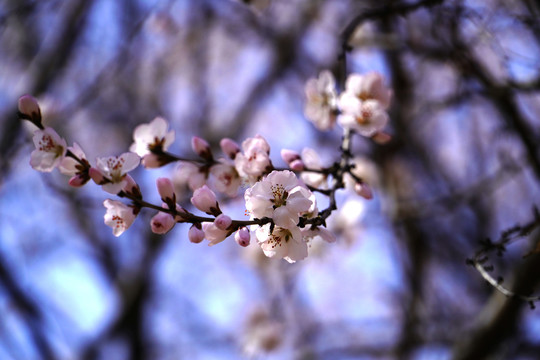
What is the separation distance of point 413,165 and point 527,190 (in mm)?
1313

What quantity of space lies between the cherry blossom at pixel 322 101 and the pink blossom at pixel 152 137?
641 mm

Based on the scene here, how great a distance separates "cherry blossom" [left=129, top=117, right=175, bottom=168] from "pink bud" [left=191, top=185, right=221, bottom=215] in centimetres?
36

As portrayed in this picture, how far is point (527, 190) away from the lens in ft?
16.8

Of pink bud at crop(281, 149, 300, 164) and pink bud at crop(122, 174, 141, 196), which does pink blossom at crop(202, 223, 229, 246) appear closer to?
pink bud at crop(122, 174, 141, 196)

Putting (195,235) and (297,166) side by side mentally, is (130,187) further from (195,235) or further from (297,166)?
(297,166)

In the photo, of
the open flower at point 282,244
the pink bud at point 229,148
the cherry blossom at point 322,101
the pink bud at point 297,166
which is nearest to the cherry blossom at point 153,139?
the pink bud at point 229,148

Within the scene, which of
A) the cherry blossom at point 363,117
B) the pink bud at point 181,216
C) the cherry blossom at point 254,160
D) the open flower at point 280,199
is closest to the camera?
the open flower at point 280,199

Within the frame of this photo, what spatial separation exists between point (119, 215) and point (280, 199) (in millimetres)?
413

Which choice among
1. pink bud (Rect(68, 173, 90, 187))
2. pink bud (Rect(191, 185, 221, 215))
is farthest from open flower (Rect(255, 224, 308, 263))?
pink bud (Rect(68, 173, 90, 187))

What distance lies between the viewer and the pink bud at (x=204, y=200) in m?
1.16

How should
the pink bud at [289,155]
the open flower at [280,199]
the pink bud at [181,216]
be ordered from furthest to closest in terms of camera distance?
the pink bud at [289,155]
the pink bud at [181,216]
the open flower at [280,199]

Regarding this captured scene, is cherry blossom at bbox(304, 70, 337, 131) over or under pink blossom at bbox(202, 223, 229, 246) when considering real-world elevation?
over

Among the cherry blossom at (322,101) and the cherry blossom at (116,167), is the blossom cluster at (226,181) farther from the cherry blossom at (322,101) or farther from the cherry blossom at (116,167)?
the cherry blossom at (322,101)

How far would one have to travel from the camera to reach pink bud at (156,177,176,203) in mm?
1188
